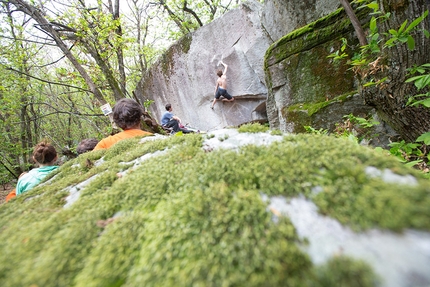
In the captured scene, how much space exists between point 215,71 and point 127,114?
22.7 ft

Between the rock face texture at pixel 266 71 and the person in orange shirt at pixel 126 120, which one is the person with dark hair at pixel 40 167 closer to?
the person in orange shirt at pixel 126 120

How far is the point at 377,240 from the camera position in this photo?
57 centimetres

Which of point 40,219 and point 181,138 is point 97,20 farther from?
point 40,219

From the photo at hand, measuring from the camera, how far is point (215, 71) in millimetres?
8961

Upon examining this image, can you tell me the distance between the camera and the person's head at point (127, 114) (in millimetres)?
2895

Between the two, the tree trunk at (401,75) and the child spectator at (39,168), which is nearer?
the tree trunk at (401,75)

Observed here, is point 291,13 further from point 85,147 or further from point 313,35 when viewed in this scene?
point 85,147

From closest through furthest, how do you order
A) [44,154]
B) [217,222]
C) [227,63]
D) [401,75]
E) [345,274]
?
[345,274] → [217,222] → [401,75] → [44,154] → [227,63]

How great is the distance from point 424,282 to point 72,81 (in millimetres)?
9057

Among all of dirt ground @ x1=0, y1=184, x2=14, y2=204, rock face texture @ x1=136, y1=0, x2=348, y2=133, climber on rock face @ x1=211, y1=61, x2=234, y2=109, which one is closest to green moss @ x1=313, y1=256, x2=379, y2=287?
rock face texture @ x1=136, y1=0, x2=348, y2=133

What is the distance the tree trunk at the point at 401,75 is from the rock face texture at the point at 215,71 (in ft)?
18.8

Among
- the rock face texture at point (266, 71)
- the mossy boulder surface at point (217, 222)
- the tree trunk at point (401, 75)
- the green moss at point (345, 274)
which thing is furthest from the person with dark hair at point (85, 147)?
the tree trunk at point (401, 75)

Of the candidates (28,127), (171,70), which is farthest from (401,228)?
(28,127)

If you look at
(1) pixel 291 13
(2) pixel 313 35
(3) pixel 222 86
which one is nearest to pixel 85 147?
(2) pixel 313 35
